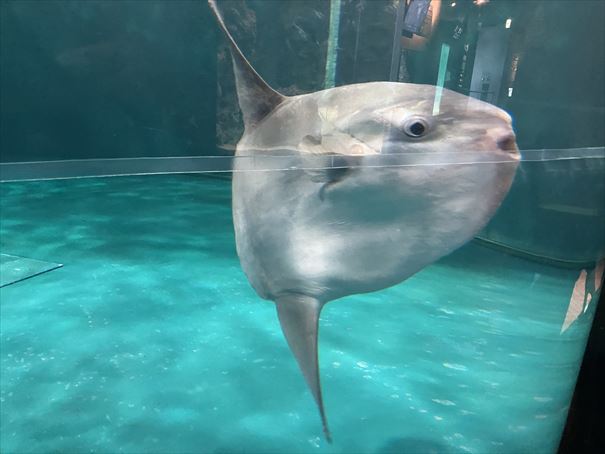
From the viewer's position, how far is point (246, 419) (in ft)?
5.46

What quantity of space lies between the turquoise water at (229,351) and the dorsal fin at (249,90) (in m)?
0.17

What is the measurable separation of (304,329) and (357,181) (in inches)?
15.8

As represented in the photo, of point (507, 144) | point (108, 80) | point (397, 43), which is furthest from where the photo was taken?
point (108, 80)

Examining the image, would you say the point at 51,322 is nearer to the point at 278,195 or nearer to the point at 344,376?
the point at 344,376

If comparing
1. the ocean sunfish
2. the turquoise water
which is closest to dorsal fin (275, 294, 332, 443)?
the ocean sunfish

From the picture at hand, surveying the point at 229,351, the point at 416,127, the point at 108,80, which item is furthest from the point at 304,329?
the point at 229,351

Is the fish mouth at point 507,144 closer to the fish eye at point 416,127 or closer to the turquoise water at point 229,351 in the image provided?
the fish eye at point 416,127

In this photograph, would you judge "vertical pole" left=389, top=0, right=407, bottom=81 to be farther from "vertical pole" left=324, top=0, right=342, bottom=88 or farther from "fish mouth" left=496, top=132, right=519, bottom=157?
"fish mouth" left=496, top=132, right=519, bottom=157

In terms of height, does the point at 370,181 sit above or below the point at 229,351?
above

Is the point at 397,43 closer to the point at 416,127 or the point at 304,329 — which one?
the point at 416,127

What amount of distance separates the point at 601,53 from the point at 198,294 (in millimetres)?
2425

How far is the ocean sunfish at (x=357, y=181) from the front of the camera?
0.63 meters

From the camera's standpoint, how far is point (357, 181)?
70 cm

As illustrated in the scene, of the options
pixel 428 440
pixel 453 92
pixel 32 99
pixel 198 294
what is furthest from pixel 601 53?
pixel 198 294
